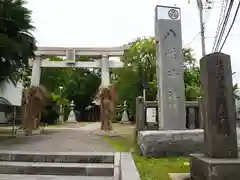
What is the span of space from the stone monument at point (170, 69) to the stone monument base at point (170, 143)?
2024mm

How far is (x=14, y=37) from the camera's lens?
41.6ft

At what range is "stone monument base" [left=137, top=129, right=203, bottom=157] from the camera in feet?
24.8

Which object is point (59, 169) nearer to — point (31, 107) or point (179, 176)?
point (179, 176)

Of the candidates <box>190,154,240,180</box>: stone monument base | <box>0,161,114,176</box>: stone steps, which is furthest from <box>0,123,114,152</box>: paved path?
<box>190,154,240,180</box>: stone monument base

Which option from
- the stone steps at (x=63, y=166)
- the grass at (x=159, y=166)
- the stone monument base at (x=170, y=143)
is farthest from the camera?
the stone monument base at (x=170, y=143)

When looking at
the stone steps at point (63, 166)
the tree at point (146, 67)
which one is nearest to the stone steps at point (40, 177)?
the stone steps at point (63, 166)

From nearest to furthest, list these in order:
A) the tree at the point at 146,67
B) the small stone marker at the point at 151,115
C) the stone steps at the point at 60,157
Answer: the stone steps at the point at 60,157 → the small stone marker at the point at 151,115 → the tree at the point at 146,67

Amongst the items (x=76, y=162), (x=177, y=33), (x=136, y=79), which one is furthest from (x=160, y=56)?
(x=136, y=79)

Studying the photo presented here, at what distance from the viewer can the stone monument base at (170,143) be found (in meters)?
7.55

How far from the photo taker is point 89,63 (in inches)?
977

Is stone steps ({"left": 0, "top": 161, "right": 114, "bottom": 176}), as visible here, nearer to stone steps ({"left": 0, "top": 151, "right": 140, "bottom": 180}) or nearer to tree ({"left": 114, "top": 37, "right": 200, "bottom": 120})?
stone steps ({"left": 0, "top": 151, "right": 140, "bottom": 180})

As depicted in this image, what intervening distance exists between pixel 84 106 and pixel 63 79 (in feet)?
22.0

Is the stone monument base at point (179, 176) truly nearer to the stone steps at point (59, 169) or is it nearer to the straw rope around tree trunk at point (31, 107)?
the stone steps at point (59, 169)

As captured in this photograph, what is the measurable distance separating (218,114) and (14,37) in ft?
33.6
